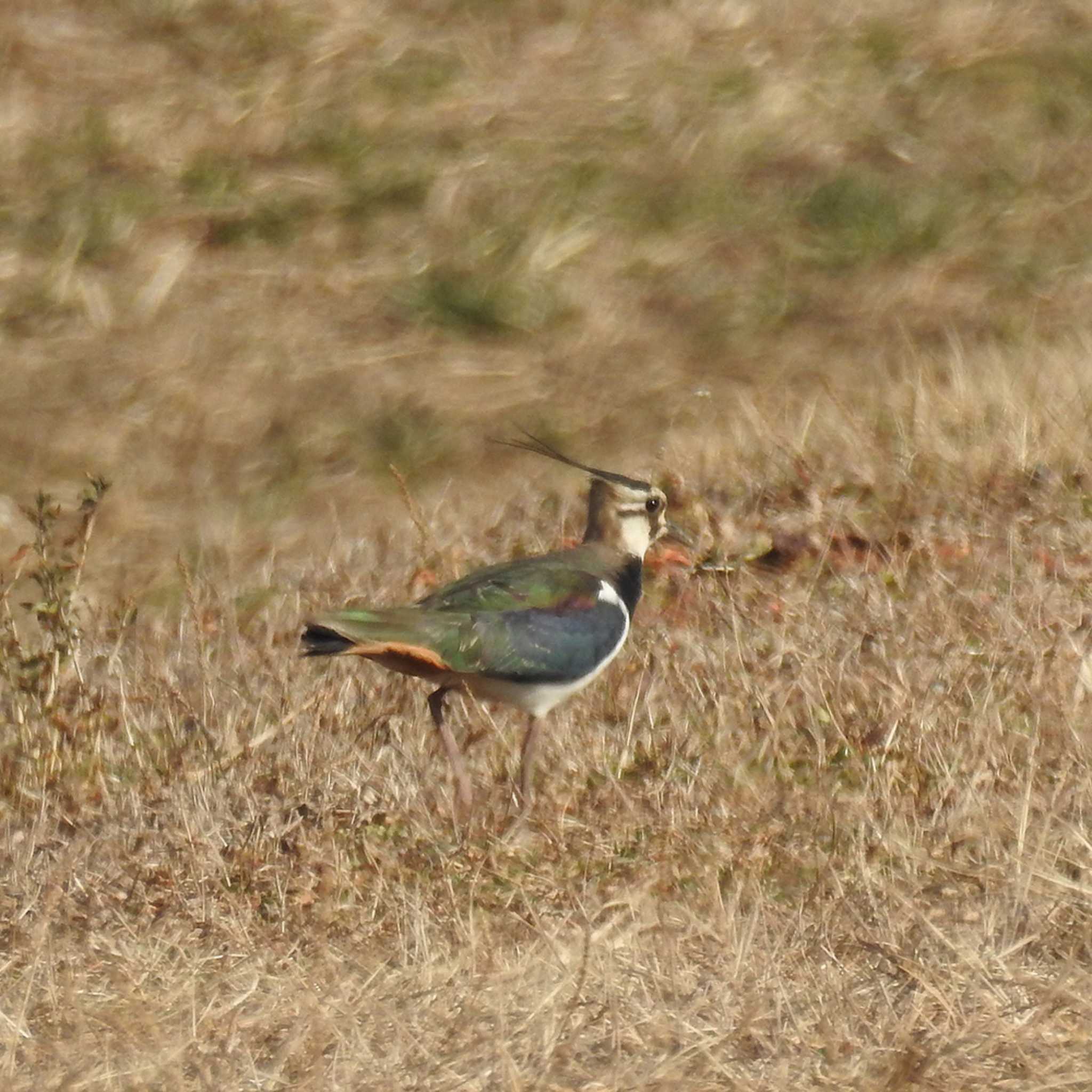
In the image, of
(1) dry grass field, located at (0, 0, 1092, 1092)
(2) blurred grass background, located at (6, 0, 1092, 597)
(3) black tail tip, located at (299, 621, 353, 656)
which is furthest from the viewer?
(2) blurred grass background, located at (6, 0, 1092, 597)

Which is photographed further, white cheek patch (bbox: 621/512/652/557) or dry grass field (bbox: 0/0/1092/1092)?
white cheek patch (bbox: 621/512/652/557)

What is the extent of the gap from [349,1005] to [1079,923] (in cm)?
150

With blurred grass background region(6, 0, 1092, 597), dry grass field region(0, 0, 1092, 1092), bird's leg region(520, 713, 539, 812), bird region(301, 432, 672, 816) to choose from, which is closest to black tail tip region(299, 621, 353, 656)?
bird region(301, 432, 672, 816)

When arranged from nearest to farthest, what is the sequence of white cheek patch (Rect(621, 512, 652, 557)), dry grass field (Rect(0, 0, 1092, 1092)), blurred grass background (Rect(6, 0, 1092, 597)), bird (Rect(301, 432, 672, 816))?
dry grass field (Rect(0, 0, 1092, 1092)) → bird (Rect(301, 432, 672, 816)) → white cheek patch (Rect(621, 512, 652, 557)) → blurred grass background (Rect(6, 0, 1092, 597))

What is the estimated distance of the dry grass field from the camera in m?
4.59

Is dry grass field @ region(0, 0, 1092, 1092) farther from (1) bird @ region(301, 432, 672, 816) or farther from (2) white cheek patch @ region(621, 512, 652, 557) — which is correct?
(2) white cheek patch @ region(621, 512, 652, 557)

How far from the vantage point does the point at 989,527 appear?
24.5 ft

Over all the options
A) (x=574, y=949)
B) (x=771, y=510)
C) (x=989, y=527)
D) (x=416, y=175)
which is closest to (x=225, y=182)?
(x=416, y=175)

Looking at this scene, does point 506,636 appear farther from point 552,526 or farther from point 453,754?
point 552,526

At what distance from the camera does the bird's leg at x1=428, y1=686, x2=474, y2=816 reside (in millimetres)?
5781

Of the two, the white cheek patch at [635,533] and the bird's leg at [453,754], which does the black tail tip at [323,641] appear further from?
the white cheek patch at [635,533]

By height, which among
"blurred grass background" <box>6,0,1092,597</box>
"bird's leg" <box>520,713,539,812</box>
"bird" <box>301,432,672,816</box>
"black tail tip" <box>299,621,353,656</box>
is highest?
"black tail tip" <box>299,621,353,656</box>

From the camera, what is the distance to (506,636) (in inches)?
235

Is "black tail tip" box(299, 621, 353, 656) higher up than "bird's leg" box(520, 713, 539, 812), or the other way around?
"black tail tip" box(299, 621, 353, 656)
